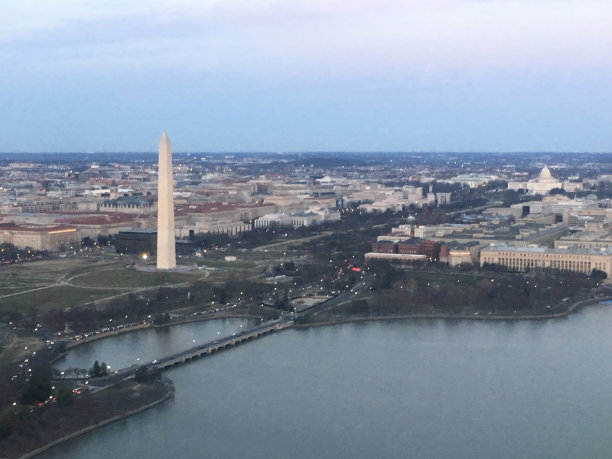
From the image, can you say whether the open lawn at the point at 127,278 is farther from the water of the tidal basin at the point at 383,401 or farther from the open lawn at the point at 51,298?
the water of the tidal basin at the point at 383,401

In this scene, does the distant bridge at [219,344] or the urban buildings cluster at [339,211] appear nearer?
the distant bridge at [219,344]

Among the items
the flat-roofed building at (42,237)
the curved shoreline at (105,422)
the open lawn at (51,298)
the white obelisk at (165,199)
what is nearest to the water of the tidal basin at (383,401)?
the curved shoreline at (105,422)

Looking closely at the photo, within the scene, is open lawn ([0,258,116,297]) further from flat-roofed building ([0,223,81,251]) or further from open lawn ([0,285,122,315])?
flat-roofed building ([0,223,81,251])

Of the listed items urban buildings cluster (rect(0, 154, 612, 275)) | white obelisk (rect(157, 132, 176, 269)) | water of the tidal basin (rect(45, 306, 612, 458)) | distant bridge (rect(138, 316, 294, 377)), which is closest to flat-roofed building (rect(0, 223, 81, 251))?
urban buildings cluster (rect(0, 154, 612, 275))

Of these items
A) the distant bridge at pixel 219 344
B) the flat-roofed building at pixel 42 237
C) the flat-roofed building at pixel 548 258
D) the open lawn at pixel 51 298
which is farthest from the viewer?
the flat-roofed building at pixel 42 237

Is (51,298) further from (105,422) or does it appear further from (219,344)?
(105,422)

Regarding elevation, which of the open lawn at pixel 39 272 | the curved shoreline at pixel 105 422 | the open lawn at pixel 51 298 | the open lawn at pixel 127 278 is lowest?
the curved shoreline at pixel 105 422

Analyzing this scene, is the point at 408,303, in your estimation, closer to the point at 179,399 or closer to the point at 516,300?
the point at 516,300

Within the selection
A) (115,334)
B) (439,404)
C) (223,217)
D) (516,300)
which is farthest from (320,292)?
(223,217)
